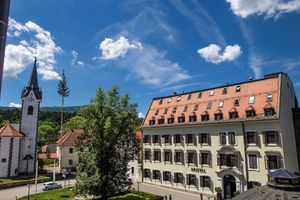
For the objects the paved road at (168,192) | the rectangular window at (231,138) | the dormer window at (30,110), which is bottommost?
the paved road at (168,192)

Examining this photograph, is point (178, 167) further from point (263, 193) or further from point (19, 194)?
point (263, 193)

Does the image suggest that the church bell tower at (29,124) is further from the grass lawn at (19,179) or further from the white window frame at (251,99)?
the white window frame at (251,99)

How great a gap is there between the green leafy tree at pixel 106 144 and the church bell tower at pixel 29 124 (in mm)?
28146

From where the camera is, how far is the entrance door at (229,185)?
3391 centimetres

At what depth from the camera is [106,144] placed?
30141mm

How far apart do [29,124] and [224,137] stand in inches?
1649

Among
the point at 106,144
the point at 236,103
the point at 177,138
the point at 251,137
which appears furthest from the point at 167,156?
the point at 106,144

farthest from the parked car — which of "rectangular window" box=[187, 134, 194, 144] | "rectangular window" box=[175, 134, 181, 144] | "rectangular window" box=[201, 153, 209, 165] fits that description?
"rectangular window" box=[201, 153, 209, 165]

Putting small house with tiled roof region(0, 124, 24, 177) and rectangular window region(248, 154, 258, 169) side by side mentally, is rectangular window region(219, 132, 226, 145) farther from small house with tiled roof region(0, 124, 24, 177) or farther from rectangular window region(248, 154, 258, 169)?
small house with tiled roof region(0, 124, 24, 177)

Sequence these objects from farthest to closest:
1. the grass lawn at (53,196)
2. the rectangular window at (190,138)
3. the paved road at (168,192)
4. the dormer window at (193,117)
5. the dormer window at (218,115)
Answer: the dormer window at (193,117), the rectangular window at (190,138), the dormer window at (218,115), the paved road at (168,192), the grass lawn at (53,196)

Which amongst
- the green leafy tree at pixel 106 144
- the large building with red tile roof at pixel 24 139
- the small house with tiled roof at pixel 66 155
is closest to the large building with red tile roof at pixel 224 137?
the green leafy tree at pixel 106 144

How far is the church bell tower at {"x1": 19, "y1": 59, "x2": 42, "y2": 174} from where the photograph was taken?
52.9 m

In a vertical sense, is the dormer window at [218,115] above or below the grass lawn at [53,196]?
above

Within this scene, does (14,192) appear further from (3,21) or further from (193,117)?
(3,21)
